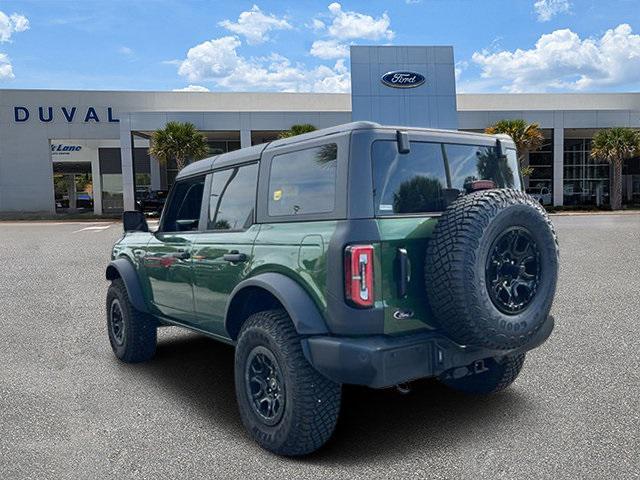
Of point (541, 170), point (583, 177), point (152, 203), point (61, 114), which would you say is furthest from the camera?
point (583, 177)

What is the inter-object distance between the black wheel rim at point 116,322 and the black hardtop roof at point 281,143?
162cm

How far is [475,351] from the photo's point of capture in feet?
11.3

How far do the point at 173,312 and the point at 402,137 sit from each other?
104 inches

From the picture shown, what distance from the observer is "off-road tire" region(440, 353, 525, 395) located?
169 inches

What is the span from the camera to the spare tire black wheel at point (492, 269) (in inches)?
123

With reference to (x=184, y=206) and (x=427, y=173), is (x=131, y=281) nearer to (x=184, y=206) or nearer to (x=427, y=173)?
(x=184, y=206)

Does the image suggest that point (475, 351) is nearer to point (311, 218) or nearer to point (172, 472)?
point (311, 218)

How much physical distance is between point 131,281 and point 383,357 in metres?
3.19

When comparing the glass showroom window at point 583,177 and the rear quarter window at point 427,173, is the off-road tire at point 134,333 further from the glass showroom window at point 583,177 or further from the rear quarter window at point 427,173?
the glass showroom window at point 583,177

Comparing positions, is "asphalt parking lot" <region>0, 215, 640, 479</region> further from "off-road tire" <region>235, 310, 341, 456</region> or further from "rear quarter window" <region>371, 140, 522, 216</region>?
"rear quarter window" <region>371, 140, 522, 216</region>

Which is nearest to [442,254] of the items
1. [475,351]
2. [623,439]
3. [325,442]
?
[475,351]

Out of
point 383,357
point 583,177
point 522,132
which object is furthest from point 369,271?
point 583,177

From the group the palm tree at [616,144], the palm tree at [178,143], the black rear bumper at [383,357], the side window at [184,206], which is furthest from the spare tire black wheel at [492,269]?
the palm tree at [616,144]

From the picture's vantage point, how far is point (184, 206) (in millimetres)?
4988
